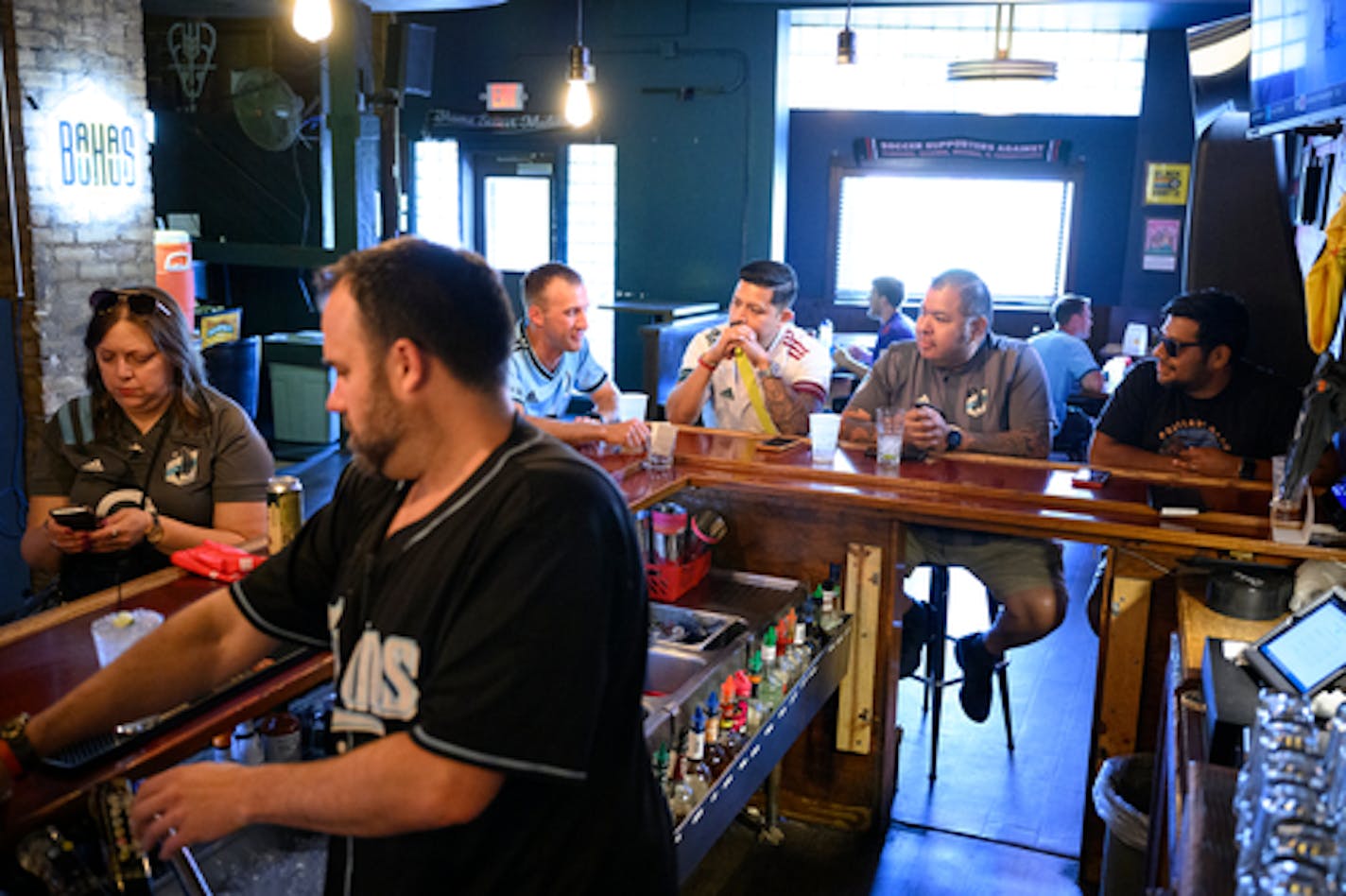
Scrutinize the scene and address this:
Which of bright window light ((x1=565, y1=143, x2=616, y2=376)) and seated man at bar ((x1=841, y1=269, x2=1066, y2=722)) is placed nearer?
seated man at bar ((x1=841, y1=269, x2=1066, y2=722))

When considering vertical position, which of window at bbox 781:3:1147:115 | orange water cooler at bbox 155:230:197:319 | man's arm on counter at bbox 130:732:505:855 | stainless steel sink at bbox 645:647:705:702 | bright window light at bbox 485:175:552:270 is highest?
window at bbox 781:3:1147:115

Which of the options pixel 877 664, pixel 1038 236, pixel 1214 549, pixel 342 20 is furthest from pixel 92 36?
pixel 1038 236

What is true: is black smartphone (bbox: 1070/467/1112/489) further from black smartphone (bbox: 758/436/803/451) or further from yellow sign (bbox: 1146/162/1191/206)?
yellow sign (bbox: 1146/162/1191/206)

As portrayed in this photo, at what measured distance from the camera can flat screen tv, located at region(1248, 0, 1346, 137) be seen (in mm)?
2914

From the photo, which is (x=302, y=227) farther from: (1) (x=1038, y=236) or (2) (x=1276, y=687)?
(2) (x=1276, y=687)

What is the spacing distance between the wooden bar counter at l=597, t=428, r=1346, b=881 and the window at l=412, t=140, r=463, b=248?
23.4 ft

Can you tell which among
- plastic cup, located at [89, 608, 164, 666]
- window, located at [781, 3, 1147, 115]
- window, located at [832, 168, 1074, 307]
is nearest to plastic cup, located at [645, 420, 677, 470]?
plastic cup, located at [89, 608, 164, 666]

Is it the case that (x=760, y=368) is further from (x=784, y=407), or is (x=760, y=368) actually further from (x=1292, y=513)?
(x=1292, y=513)

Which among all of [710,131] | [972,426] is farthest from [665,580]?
Answer: [710,131]

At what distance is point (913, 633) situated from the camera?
145 inches

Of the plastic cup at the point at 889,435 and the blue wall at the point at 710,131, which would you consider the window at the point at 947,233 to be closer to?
the blue wall at the point at 710,131

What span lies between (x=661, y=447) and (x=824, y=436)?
0.49m

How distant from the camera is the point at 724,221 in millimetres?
9234

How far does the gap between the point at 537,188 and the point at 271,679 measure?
856 centimetres
